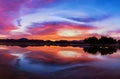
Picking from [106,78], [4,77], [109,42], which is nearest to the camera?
[4,77]

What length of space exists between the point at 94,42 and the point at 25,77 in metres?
124

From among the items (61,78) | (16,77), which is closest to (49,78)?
(61,78)

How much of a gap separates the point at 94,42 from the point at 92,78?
Result: 402 feet

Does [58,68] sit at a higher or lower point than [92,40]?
lower

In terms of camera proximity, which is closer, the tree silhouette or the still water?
the still water

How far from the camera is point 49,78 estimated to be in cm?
1616

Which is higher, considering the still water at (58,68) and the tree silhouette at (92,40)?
the tree silhouette at (92,40)

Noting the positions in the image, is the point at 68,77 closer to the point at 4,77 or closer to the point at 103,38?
the point at 4,77

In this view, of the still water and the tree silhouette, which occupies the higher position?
the tree silhouette

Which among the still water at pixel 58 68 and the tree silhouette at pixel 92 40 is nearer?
the still water at pixel 58 68

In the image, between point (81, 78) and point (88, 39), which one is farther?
point (88, 39)

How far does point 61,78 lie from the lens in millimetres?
16141

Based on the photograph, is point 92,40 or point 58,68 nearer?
point 58,68

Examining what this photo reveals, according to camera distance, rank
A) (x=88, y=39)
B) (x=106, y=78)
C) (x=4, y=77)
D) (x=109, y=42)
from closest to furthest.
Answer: (x=4, y=77), (x=106, y=78), (x=109, y=42), (x=88, y=39)
